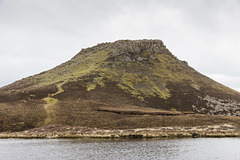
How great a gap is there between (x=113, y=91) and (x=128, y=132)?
2631 inches

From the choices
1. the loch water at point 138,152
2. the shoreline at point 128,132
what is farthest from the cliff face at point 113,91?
the loch water at point 138,152

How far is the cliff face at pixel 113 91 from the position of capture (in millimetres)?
84750

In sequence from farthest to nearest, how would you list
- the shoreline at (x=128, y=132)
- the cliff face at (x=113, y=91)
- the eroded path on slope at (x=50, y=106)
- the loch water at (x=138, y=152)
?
the cliff face at (x=113, y=91) < the eroded path on slope at (x=50, y=106) < the shoreline at (x=128, y=132) < the loch water at (x=138, y=152)

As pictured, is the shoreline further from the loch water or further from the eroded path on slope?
the loch water

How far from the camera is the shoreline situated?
59.0 metres

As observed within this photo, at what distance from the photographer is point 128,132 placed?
63125 mm

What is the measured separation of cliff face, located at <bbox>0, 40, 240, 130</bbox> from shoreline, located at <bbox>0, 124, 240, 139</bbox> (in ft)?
22.9

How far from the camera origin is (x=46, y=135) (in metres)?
65.5

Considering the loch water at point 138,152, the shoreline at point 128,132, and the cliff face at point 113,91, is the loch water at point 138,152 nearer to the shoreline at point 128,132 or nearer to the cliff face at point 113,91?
the shoreline at point 128,132

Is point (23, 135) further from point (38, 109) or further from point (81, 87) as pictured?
point (81, 87)

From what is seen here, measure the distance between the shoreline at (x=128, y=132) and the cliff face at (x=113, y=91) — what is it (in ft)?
22.9

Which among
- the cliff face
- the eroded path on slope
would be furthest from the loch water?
the eroded path on slope

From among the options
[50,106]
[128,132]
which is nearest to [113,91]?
[50,106]

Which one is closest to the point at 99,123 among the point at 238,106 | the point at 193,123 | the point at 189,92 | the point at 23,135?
the point at 23,135
